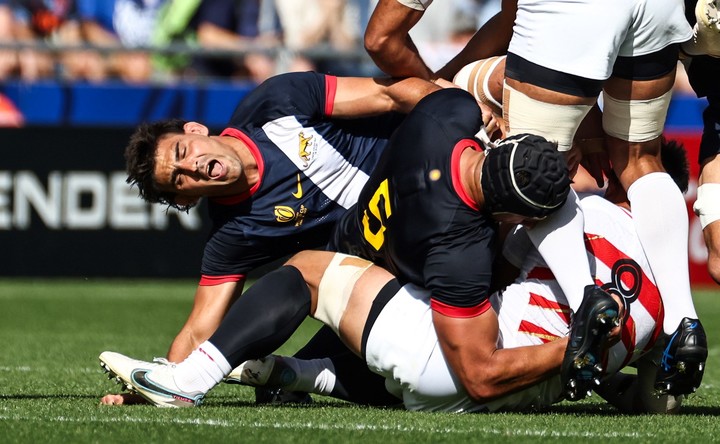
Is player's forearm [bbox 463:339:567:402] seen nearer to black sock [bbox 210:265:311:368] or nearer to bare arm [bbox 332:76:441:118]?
black sock [bbox 210:265:311:368]

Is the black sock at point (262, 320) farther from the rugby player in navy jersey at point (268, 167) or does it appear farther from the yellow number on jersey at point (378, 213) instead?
the rugby player in navy jersey at point (268, 167)

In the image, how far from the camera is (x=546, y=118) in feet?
15.2

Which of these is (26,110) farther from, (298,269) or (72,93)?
(298,269)

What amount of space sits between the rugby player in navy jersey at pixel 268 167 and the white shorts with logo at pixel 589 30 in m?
0.74

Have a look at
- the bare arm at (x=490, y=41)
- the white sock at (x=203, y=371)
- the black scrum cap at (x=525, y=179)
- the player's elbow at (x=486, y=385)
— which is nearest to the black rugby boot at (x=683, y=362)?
the player's elbow at (x=486, y=385)

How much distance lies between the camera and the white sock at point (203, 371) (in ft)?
14.4

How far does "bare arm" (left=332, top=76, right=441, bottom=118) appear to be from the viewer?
526 centimetres

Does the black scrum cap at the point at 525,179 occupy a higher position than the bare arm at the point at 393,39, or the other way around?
the bare arm at the point at 393,39

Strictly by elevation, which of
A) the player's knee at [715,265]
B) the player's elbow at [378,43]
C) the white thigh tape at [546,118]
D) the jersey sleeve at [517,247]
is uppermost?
the player's elbow at [378,43]

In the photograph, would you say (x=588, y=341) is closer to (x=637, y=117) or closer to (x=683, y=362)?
(x=683, y=362)

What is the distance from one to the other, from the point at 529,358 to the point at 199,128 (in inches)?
72.7

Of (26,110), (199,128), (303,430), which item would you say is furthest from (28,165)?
(303,430)

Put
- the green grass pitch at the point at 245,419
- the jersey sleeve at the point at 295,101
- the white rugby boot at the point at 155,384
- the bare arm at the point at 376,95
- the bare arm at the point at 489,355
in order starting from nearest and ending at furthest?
the green grass pitch at the point at 245,419 → the bare arm at the point at 489,355 → the white rugby boot at the point at 155,384 → the bare arm at the point at 376,95 → the jersey sleeve at the point at 295,101

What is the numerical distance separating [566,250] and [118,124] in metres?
6.83
